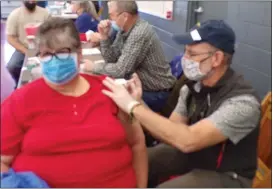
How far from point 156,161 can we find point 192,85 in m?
0.43

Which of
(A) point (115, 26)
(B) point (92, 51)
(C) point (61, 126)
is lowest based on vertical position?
(B) point (92, 51)

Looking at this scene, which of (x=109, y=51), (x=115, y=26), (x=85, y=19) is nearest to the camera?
(x=115, y=26)

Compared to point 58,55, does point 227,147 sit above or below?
below

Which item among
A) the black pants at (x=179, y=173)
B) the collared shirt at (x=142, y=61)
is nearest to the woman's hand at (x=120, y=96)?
the black pants at (x=179, y=173)

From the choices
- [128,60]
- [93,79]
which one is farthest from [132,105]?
[128,60]

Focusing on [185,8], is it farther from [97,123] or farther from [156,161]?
[97,123]

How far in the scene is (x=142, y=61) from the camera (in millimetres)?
2328

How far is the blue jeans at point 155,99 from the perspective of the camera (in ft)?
7.82

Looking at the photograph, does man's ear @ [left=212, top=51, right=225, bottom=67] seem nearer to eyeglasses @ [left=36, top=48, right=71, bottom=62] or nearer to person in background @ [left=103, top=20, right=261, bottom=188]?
person in background @ [left=103, top=20, right=261, bottom=188]

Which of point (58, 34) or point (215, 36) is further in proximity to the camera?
point (215, 36)

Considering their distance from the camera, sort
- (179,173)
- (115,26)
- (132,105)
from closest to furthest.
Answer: (132,105) < (179,173) < (115,26)

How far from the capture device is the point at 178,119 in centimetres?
172

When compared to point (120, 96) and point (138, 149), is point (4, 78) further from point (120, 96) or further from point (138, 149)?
point (138, 149)

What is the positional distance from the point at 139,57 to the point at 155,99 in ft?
1.06
